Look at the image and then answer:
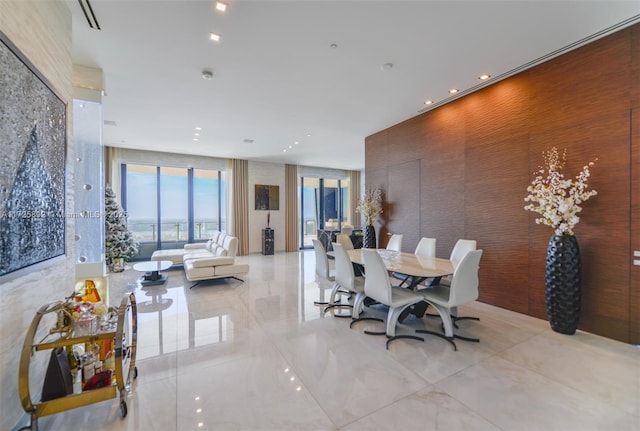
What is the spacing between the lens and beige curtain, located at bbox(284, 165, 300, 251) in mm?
9773

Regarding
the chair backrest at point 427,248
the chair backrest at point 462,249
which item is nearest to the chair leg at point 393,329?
the chair backrest at point 462,249

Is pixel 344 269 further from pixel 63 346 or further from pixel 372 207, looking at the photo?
pixel 372 207

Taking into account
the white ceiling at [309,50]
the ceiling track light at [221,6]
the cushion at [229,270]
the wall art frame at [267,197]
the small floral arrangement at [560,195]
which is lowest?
the cushion at [229,270]

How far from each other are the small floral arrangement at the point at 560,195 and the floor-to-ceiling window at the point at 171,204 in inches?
332

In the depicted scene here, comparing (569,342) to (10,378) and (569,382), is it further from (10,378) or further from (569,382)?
(10,378)

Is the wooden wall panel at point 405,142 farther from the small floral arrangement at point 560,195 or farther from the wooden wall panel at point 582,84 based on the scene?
the small floral arrangement at point 560,195

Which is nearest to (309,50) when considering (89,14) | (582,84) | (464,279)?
(89,14)

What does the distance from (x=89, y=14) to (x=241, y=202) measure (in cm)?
662

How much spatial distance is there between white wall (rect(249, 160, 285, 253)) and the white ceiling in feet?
13.3

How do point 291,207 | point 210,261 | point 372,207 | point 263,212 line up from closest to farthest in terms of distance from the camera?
point 210,261, point 372,207, point 263,212, point 291,207

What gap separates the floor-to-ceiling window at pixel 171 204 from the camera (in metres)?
7.89

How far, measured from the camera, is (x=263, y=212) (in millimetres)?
9398

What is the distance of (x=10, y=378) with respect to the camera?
1587 mm

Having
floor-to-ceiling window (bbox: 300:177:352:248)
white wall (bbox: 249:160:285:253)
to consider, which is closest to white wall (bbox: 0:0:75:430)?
white wall (bbox: 249:160:285:253)
